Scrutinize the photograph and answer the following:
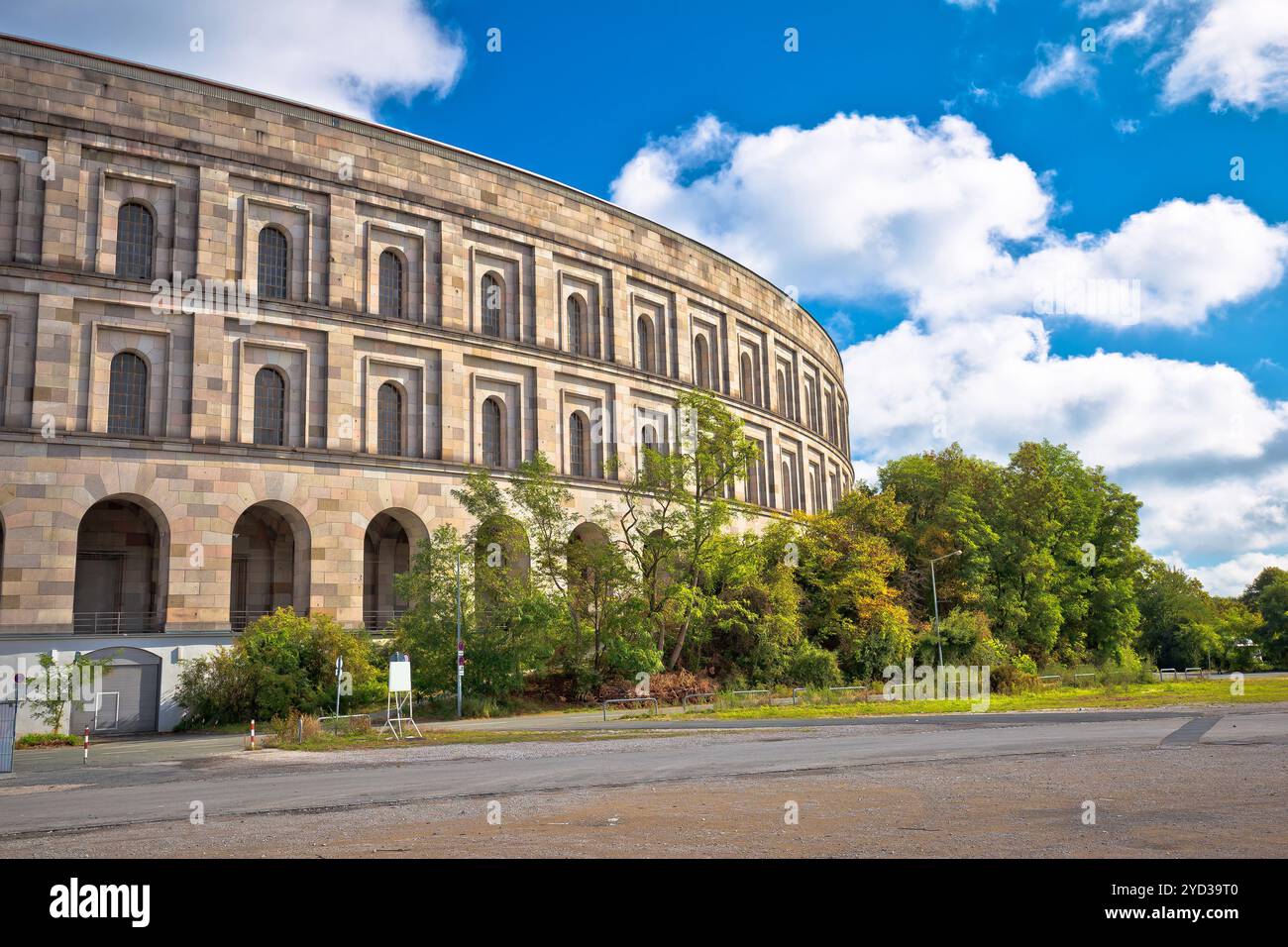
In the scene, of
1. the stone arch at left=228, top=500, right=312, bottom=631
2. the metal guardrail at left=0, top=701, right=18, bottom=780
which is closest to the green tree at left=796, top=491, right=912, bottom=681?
the stone arch at left=228, top=500, right=312, bottom=631

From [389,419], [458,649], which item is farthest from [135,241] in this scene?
[458,649]

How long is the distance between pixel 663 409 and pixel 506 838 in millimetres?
42563

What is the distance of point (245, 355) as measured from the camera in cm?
3838

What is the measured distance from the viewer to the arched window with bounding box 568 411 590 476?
157 ft

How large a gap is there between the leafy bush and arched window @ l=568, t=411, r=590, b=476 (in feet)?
53.2

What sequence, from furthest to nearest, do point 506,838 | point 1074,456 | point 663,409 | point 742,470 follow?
1. point 1074,456
2. point 663,409
3. point 742,470
4. point 506,838

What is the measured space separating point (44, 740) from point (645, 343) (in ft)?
107

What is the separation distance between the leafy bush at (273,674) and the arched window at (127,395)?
348 inches

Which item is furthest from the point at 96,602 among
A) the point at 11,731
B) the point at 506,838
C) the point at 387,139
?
the point at 506,838

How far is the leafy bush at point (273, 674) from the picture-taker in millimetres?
32094

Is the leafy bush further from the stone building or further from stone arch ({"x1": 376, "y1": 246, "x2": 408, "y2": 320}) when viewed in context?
stone arch ({"x1": 376, "y1": 246, "x2": 408, "y2": 320})
